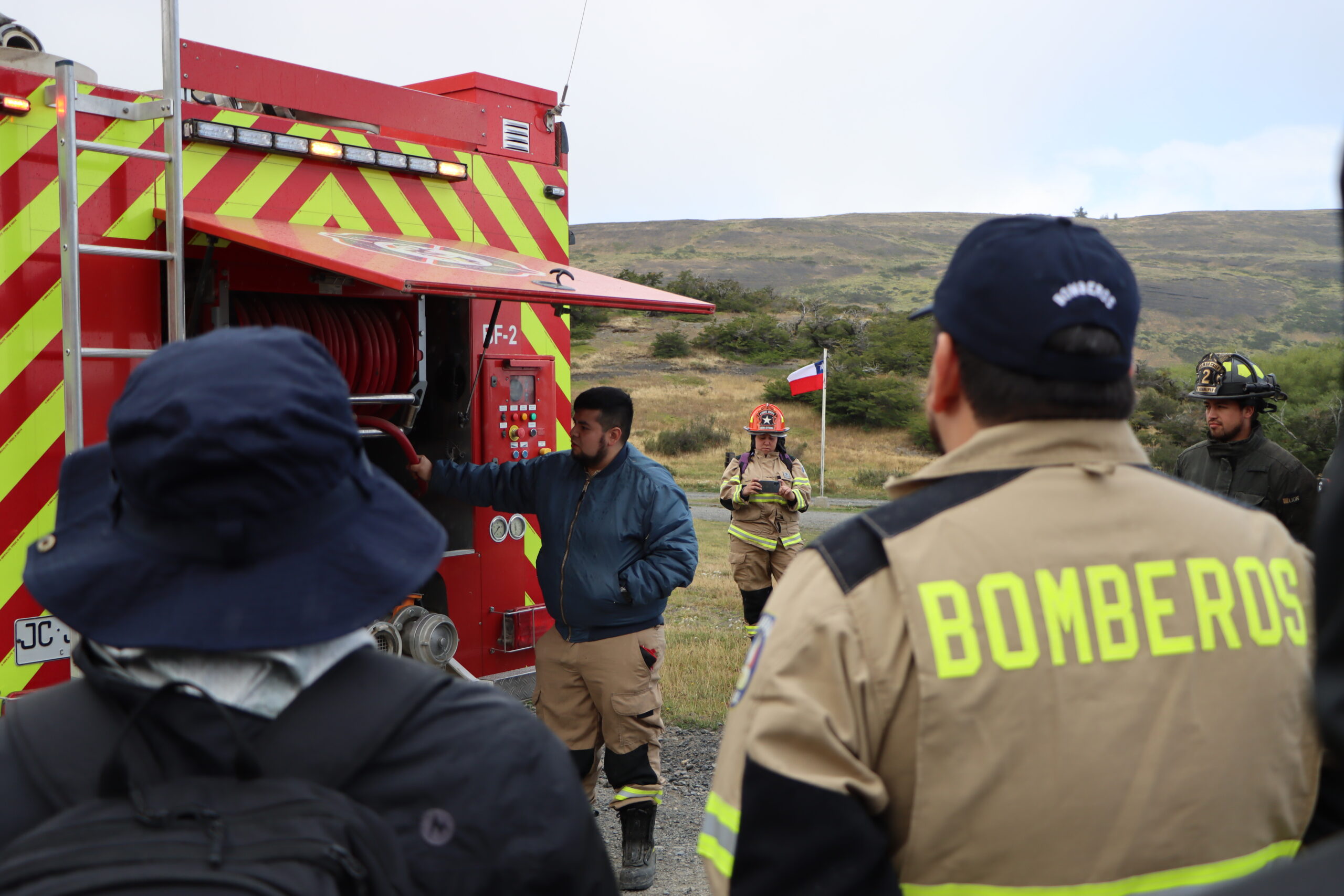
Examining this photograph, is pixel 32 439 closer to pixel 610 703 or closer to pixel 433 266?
pixel 433 266

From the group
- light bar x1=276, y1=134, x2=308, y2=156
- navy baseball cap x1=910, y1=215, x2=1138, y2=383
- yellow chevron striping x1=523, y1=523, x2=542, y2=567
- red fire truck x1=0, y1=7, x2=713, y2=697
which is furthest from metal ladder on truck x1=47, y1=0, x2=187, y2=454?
navy baseball cap x1=910, y1=215, x2=1138, y2=383

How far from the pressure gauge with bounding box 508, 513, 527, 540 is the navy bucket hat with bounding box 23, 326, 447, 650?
3552 millimetres

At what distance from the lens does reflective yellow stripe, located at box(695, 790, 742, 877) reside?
1.44 metres

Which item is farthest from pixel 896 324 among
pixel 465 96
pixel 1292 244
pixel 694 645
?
pixel 1292 244

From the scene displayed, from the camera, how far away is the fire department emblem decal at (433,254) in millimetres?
3736

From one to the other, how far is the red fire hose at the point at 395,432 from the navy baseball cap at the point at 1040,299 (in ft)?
9.71

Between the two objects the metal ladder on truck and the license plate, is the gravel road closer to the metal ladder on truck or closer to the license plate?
the license plate

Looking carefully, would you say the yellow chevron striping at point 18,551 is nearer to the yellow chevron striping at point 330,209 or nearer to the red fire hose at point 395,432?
the red fire hose at point 395,432

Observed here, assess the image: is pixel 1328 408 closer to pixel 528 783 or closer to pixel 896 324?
pixel 528 783

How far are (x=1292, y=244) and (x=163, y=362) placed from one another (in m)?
114

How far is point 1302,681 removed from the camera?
152 cm

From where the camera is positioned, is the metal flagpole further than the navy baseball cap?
Yes

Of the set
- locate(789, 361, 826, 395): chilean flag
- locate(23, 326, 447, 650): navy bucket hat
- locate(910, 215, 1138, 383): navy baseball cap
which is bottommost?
locate(789, 361, 826, 395): chilean flag

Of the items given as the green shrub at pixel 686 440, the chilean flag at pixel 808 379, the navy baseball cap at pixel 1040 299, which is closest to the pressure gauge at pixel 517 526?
the navy baseball cap at pixel 1040 299
